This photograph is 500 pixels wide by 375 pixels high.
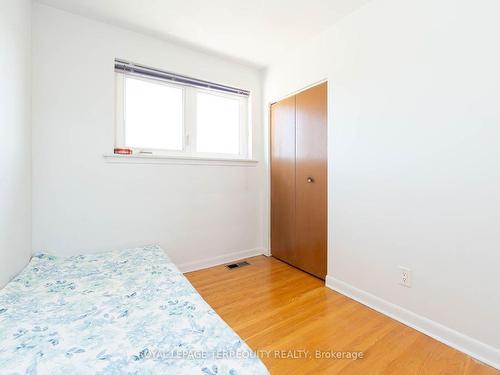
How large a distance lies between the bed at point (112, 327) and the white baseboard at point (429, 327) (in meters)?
1.30

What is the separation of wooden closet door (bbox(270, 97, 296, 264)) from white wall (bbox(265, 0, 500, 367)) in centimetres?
52

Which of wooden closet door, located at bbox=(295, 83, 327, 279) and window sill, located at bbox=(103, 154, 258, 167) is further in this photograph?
wooden closet door, located at bbox=(295, 83, 327, 279)

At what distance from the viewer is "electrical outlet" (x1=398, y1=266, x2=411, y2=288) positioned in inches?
61.5

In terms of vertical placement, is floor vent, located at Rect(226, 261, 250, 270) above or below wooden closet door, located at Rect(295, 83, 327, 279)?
below

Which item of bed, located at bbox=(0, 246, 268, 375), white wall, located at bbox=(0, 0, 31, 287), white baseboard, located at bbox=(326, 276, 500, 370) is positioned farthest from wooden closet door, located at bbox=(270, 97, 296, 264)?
white wall, located at bbox=(0, 0, 31, 287)

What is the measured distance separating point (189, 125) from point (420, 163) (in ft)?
6.73

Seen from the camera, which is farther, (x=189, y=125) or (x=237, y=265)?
(x=237, y=265)

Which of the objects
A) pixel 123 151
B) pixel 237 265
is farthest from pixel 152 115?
pixel 237 265

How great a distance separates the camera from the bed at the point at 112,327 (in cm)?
78

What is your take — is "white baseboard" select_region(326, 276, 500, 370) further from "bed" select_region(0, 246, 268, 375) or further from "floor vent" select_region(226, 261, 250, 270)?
"bed" select_region(0, 246, 268, 375)

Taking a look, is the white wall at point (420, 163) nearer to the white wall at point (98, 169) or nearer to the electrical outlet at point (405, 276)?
the electrical outlet at point (405, 276)

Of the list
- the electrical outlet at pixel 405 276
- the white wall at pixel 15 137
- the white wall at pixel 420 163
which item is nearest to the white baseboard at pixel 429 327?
the white wall at pixel 420 163

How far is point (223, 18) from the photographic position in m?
1.92

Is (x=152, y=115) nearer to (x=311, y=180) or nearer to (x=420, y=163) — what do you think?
(x=311, y=180)
